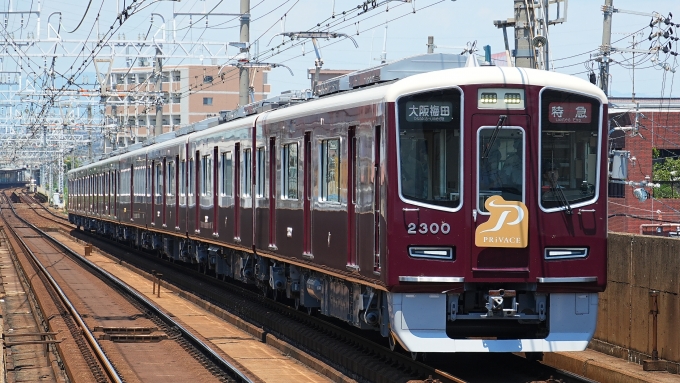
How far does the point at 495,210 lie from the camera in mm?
10273

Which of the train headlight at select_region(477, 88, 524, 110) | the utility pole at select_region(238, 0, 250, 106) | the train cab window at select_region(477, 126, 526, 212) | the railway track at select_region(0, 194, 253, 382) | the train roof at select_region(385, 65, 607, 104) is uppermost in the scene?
the utility pole at select_region(238, 0, 250, 106)

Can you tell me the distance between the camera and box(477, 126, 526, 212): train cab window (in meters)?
10.3

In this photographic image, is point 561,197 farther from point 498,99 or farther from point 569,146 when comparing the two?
point 498,99

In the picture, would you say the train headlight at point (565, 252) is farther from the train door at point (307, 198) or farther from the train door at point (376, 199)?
the train door at point (307, 198)

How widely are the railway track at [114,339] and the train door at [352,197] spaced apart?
168 cm

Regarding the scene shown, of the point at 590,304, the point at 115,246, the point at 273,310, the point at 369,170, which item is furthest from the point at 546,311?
the point at 115,246

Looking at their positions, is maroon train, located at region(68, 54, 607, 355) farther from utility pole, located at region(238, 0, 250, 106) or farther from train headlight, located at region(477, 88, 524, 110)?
utility pole, located at region(238, 0, 250, 106)

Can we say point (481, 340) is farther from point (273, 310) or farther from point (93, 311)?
point (93, 311)

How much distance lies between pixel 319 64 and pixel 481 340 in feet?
33.4

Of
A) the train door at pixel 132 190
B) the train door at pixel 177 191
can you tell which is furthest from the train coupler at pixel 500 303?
the train door at pixel 132 190

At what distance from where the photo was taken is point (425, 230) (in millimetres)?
10242

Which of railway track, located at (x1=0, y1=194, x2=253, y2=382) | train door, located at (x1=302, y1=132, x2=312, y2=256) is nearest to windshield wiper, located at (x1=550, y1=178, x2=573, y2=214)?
railway track, located at (x1=0, y1=194, x2=253, y2=382)

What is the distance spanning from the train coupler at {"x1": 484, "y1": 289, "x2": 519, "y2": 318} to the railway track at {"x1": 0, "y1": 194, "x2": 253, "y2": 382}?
8.45ft

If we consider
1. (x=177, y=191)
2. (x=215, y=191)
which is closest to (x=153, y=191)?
(x=177, y=191)
